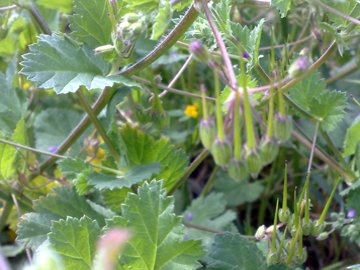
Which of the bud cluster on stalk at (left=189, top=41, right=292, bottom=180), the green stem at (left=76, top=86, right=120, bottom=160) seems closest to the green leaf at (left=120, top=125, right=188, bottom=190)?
the green stem at (left=76, top=86, right=120, bottom=160)

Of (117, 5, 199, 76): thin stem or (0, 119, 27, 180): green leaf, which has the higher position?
(117, 5, 199, 76): thin stem

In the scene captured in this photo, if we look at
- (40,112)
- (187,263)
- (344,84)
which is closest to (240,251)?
(187,263)

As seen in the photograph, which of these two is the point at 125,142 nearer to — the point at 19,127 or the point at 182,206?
the point at 19,127

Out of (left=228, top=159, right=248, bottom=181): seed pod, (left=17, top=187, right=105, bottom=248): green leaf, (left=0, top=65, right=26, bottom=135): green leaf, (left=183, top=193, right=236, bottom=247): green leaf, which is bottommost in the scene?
(left=183, top=193, right=236, bottom=247): green leaf

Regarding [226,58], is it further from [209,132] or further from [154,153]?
[154,153]

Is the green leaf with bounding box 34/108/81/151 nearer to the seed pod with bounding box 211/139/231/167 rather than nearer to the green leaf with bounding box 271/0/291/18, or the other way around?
the green leaf with bounding box 271/0/291/18

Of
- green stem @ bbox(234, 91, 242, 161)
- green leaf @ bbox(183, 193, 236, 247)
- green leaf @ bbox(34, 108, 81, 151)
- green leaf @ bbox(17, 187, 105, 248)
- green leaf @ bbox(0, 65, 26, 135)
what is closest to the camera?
green stem @ bbox(234, 91, 242, 161)

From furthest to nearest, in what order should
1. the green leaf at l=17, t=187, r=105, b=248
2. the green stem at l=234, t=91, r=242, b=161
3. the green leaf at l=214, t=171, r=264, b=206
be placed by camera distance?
1. the green leaf at l=214, t=171, r=264, b=206
2. the green leaf at l=17, t=187, r=105, b=248
3. the green stem at l=234, t=91, r=242, b=161

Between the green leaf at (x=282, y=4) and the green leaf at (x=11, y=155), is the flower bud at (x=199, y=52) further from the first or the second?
the green leaf at (x=11, y=155)

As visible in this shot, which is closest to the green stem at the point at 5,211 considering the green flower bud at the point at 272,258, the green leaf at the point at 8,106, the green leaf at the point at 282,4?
the green leaf at the point at 8,106
